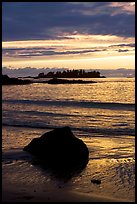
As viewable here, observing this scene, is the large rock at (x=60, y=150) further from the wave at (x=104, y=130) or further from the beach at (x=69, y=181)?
the wave at (x=104, y=130)

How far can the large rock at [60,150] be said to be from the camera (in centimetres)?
1205

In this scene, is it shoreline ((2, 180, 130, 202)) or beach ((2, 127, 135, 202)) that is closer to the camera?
shoreline ((2, 180, 130, 202))

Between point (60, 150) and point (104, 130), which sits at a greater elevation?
point (60, 150)

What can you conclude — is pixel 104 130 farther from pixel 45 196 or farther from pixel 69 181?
pixel 45 196

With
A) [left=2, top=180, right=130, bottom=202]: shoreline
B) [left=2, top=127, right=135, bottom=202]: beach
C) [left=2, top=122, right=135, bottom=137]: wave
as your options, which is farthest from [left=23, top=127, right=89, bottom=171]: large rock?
[left=2, top=122, right=135, bottom=137]: wave

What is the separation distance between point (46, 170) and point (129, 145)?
586 centimetres

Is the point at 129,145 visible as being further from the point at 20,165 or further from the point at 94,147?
the point at 20,165

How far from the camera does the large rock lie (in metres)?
12.1

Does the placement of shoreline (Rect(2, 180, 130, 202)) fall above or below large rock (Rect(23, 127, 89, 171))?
below

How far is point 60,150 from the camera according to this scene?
12344mm

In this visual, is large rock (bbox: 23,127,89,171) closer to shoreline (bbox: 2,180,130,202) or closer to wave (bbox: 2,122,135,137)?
shoreline (bbox: 2,180,130,202)

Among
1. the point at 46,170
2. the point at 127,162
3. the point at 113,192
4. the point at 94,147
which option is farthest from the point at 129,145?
the point at 113,192

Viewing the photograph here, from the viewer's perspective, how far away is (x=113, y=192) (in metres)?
8.48

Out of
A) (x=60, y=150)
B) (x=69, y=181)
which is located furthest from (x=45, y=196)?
(x=60, y=150)
